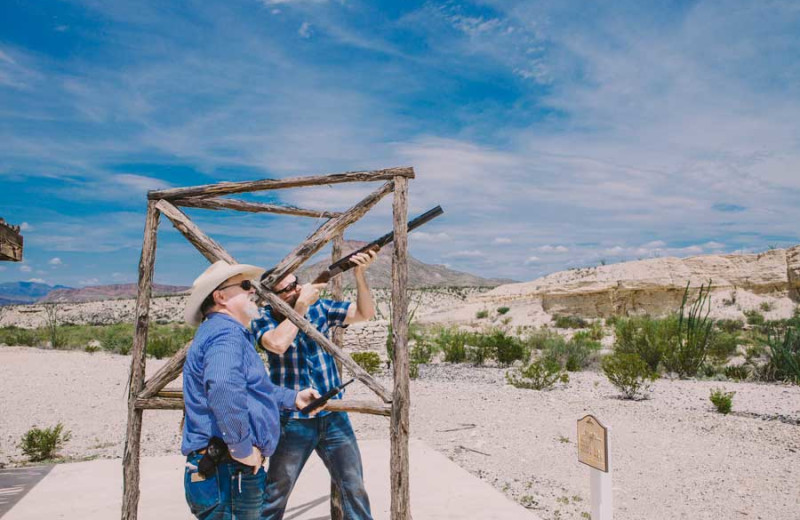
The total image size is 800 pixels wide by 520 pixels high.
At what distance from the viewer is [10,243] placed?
20.4ft

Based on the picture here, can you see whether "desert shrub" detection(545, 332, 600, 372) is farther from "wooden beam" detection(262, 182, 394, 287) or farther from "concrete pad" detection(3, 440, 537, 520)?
"wooden beam" detection(262, 182, 394, 287)

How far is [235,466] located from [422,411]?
7.19m

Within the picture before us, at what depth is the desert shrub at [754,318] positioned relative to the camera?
76.1ft

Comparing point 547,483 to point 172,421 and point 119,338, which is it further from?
point 119,338

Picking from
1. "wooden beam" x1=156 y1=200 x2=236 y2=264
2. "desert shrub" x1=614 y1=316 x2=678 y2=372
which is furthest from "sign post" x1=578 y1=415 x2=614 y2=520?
"desert shrub" x1=614 y1=316 x2=678 y2=372

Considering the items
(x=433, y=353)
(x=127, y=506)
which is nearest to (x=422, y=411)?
(x=127, y=506)

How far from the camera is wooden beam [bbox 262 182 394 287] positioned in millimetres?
3736

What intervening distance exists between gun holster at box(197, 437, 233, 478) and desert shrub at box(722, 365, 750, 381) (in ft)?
41.8

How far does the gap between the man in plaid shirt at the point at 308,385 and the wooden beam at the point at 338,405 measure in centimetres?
9

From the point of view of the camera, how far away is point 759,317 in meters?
23.8

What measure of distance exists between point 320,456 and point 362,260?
3.88 feet

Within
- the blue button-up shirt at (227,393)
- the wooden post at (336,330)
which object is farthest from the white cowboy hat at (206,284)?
the wooden post at (336,330)

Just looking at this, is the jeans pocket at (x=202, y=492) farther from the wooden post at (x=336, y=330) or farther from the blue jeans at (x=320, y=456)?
the wooden post at (x=336, y=330)

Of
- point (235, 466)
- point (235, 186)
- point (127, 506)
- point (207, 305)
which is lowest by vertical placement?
point (127, 506)
